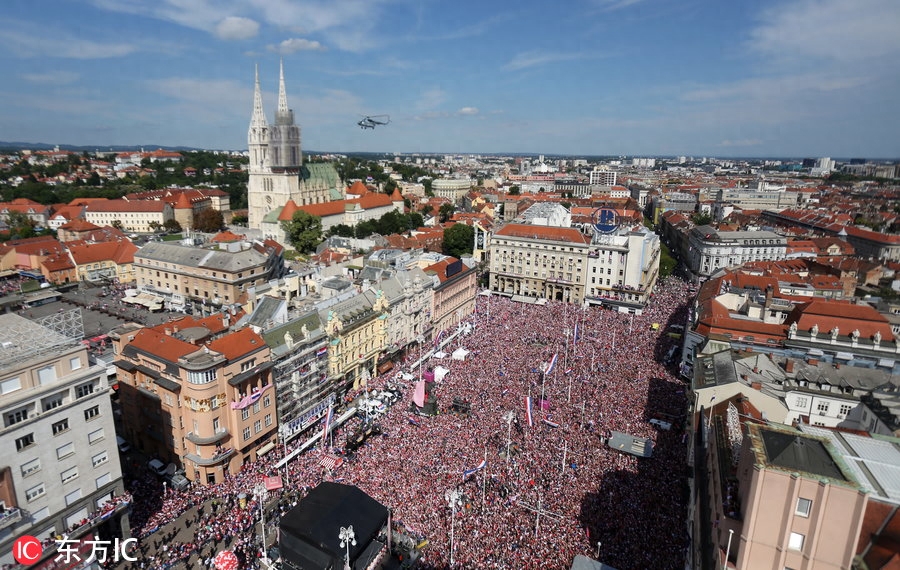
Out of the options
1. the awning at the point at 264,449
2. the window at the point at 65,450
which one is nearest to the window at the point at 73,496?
the window at the point at 65,450

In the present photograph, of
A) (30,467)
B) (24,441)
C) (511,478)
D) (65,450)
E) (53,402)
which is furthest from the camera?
(511,478)

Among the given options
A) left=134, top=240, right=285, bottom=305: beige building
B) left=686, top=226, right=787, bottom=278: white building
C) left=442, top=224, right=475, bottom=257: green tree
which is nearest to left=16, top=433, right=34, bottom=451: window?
left=134, top=240, right=285, bottom=305: beige building

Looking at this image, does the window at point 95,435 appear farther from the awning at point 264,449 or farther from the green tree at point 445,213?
the green tree at point 445,213

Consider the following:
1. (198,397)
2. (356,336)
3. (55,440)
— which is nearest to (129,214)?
(356,336)

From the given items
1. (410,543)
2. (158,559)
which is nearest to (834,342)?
(410,543)

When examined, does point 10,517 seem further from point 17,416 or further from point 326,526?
point 326,526

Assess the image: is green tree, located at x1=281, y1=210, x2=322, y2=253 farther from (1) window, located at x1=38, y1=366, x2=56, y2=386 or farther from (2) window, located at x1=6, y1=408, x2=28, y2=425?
(2) window, located at x1=6, y1=408, x2=28, y2=425
